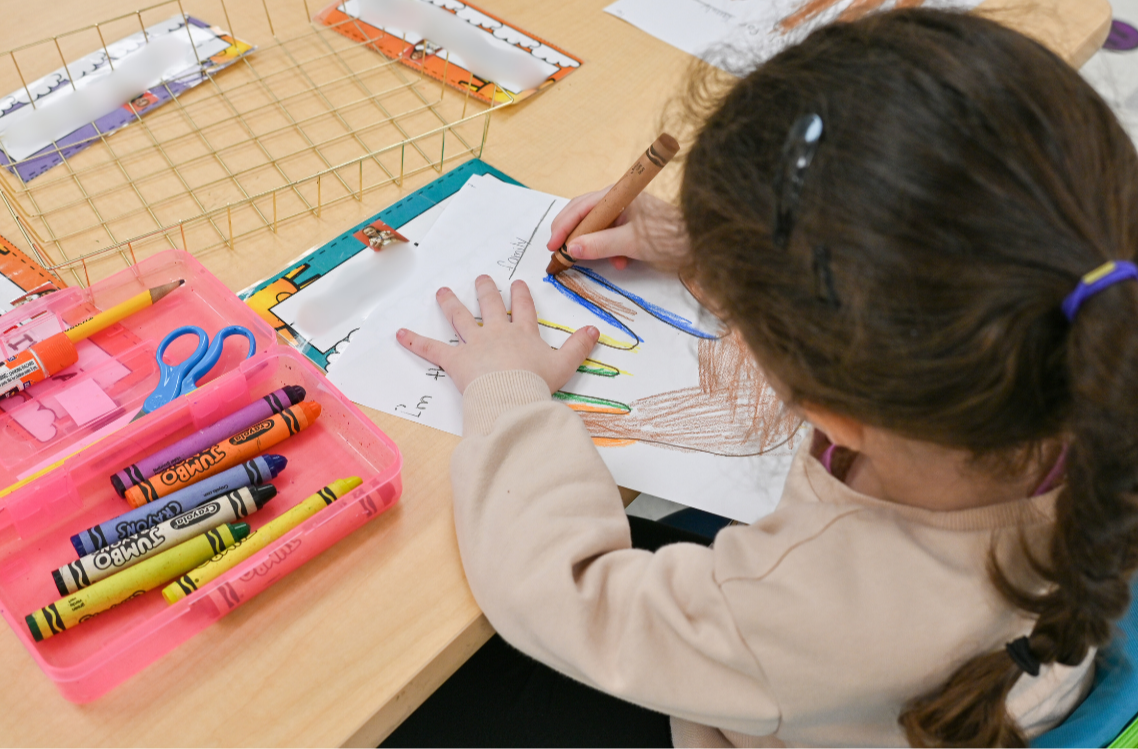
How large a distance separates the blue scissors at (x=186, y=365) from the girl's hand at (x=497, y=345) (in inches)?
5.6

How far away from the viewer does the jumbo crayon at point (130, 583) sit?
515 millimetres

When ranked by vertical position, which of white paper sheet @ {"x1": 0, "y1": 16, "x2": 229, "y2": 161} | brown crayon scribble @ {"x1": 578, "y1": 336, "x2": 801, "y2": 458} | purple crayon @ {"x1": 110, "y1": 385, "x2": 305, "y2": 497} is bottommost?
brown crayon scribble @ {"x1": 578, "y1": 336, "x2": 801, "y2": 458}

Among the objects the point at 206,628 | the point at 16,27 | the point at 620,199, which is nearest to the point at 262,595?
the point at 206,628

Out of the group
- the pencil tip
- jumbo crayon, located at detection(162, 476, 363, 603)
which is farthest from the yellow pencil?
jumbo crayon, located at detection(162, 476, 363, 603)

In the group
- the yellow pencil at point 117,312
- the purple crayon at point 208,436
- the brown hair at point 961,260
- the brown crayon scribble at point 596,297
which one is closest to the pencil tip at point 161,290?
the yellow pencil at point 117,312

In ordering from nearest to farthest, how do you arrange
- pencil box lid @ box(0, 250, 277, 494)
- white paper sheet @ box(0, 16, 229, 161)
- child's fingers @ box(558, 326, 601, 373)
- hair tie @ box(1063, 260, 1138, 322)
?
hair tie @ box(1063, 260, 1138, 322)
pencil box lid @ box(0, 250, 277, 494)
child's fingers @ box(558, 326, 601, 373)
white paper sheet @ box(0, 16, 229, 161)

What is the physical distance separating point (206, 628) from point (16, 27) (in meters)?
0.79

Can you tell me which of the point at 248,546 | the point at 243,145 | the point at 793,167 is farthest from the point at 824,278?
the point at 243,145

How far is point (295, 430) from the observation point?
63cm

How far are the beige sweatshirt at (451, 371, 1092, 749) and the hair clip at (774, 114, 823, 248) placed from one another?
197 millimetres

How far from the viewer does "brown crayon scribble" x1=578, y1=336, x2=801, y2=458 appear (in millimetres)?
697

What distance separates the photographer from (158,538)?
55cm

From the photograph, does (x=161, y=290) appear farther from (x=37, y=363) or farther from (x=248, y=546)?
(x=248, y=546)

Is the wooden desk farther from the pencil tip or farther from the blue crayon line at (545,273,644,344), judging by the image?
the blue crayon line at (545,273,644,344)
